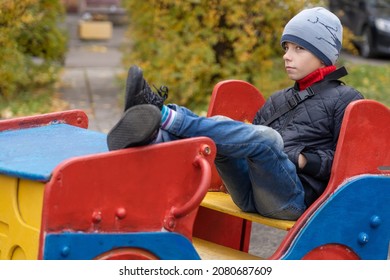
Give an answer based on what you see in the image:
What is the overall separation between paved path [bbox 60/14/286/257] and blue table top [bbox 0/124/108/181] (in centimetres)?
172

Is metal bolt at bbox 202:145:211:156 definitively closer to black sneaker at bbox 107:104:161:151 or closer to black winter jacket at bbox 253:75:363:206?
black sneaker at bbox 107:104:161:151

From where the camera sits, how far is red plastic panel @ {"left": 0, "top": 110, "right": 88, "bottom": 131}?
144 inches

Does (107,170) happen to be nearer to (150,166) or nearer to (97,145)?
(150,166)

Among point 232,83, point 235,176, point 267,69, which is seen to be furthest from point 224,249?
point 267,69

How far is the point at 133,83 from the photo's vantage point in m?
3.12

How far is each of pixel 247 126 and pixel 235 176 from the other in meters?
0.45

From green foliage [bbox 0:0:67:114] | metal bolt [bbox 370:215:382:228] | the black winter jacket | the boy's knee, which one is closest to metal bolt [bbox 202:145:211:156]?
the boy's knee

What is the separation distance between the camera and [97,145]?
340 centimetres

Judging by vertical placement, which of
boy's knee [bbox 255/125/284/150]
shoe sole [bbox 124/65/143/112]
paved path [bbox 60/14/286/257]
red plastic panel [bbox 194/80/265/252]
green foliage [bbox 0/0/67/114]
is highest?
shoe sole [bbox 124/65/143/112]

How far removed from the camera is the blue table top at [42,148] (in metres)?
3.04

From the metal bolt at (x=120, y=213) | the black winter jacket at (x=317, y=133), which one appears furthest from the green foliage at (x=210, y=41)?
the metal bolt at (x=120, y=213)

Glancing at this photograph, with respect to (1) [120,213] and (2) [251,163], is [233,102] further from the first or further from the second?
(1) [120,213]

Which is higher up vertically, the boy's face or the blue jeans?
the boy's face

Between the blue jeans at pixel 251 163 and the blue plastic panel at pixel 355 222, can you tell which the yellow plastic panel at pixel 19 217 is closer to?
the blue jeans at pixel 251 163
